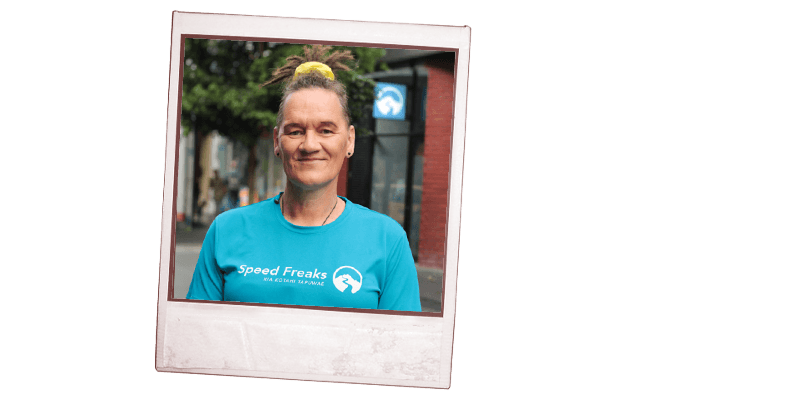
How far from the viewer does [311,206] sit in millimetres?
4480

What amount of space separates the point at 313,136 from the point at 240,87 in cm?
214

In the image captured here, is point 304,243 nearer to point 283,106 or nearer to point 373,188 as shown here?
point 373,188

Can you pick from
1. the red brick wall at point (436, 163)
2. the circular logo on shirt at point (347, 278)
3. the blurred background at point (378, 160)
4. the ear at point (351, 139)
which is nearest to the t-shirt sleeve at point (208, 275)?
the blurred background at point (378, 160)

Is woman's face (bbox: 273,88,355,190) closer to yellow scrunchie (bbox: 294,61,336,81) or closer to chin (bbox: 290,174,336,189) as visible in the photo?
chin (bbox: 290,174,336,189)

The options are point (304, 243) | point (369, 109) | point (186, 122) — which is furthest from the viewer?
point (186, 122)

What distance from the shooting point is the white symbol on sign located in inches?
191

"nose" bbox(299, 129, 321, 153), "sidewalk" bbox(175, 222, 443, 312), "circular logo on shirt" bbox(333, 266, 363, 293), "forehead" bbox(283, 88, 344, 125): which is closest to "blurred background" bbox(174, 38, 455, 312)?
"sidewalk" bbox(175, 222, 443, 312)

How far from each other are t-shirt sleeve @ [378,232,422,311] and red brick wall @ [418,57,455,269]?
0.57 ft

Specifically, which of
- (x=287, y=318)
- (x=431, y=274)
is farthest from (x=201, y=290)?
(x=431, y=274)

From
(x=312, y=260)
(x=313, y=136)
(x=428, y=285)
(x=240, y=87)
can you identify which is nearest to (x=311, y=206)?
(x=312, y=260)

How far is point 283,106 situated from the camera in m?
4.49

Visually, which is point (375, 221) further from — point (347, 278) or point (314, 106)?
point (314, 106)

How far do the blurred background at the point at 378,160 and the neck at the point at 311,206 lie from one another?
0.49 ft

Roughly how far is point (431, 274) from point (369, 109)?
150cm
